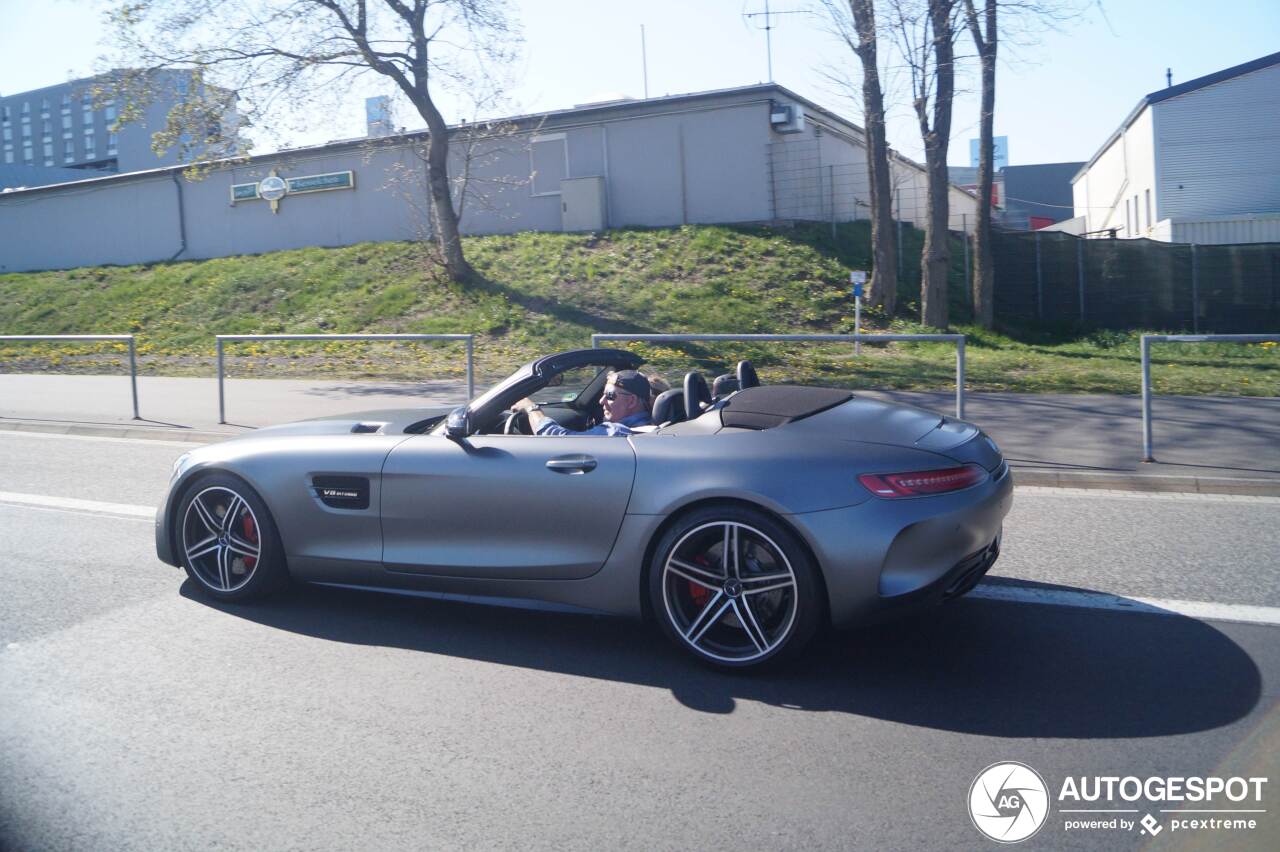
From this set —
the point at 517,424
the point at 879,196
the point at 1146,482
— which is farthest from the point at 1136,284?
the point at 517,424

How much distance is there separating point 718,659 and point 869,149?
18397 millimetres

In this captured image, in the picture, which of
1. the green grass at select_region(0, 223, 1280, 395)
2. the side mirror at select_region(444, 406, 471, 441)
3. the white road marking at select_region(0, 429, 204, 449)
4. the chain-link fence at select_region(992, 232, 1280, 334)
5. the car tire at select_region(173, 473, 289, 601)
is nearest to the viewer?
the side mirror at select_region(444, 406, 471, 441)

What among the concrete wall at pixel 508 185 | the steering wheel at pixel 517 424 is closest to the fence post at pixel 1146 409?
the steering wheel at pixel 517 424

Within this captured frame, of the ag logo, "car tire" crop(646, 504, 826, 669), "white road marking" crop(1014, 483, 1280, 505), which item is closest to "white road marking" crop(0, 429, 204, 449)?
"car tire" crop(646, 504, 826, 669)

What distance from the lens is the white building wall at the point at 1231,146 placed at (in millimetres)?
32656

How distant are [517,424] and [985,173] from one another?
18429mm

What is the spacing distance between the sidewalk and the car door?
5.27 metres

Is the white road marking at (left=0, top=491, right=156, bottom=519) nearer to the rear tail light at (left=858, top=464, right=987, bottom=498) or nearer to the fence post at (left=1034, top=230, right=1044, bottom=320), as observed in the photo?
the rear tail light at (left=858, top=464, right=987, bottom=498)

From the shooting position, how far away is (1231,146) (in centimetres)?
3272

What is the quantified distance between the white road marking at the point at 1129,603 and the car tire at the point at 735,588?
166 cm

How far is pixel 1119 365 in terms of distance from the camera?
55.1ft

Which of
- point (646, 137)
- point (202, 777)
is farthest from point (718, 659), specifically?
point (646, 137)

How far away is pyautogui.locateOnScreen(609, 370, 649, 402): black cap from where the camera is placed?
18.0 feet

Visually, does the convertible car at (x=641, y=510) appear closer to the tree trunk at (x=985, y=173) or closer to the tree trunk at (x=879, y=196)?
the tree trunk at (x=879, y=196)
